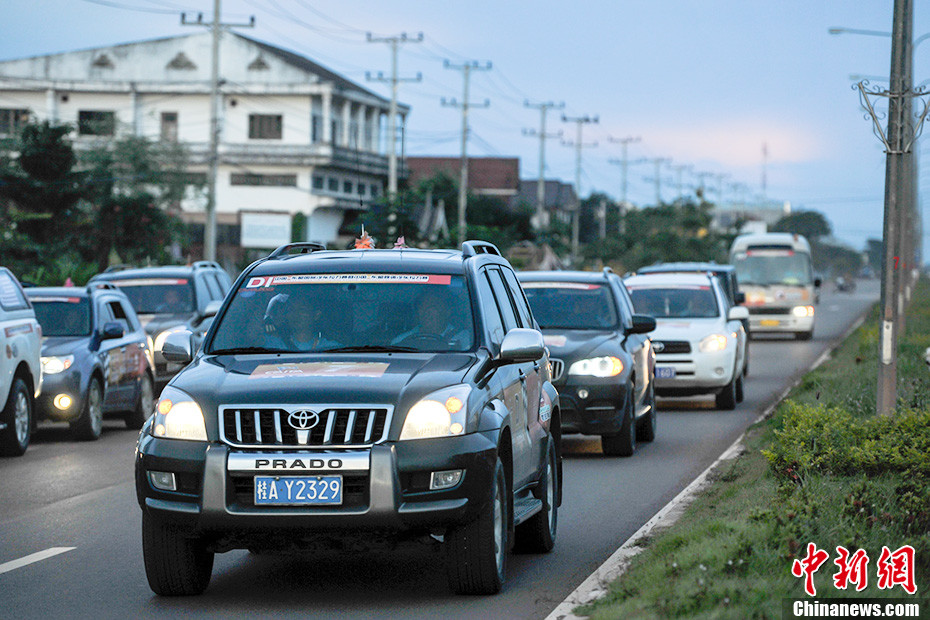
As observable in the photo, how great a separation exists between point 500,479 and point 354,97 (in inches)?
2908

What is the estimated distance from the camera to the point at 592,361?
588 inches

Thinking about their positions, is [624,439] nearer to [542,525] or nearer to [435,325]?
[542,525]

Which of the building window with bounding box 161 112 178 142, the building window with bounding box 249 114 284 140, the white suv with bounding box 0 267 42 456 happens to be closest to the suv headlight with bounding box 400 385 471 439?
the white suv with bounding box 0 267 42 456

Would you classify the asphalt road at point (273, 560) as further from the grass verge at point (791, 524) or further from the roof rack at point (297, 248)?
the roof rack at point (297, 248)

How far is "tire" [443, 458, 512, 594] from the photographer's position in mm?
7512

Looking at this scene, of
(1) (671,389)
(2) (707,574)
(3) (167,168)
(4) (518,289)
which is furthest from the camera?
(3) (167,168)

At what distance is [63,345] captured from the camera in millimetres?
17609

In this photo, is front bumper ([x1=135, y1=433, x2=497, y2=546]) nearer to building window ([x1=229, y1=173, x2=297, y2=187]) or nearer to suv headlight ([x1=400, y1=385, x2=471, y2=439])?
suv headlight ([x1=400, y1=385, x2=471, y2=439])

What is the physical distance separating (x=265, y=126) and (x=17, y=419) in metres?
64.0

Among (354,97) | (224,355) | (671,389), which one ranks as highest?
(354,97)

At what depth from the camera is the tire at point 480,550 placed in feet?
24.6

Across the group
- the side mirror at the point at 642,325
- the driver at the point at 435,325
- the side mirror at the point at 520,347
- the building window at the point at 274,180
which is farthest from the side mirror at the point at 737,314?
the building window at the point at 274,180

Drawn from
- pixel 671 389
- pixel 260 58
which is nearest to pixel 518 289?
pixel 671 389

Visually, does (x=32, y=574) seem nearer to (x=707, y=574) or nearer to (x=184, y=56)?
(x=707, y=574)
